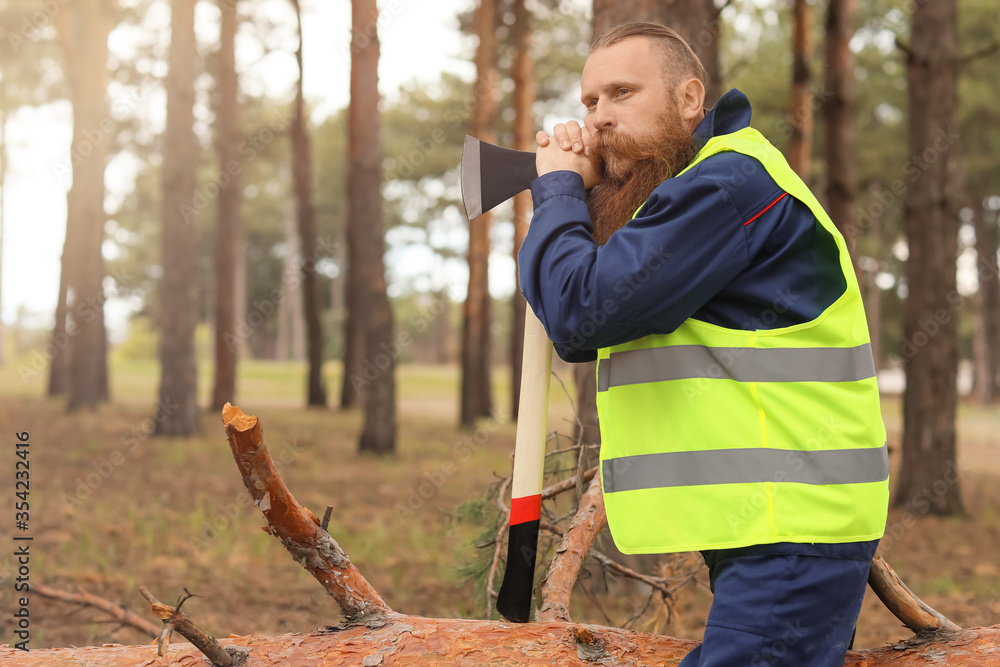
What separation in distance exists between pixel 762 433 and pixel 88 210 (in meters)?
15.5

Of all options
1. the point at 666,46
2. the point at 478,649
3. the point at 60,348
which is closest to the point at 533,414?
the point at 478,649

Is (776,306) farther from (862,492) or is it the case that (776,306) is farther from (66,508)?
(66,508)

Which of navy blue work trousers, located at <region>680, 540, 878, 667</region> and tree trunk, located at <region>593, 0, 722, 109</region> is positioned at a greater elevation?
tree trunk, located at <region>593, 0, 722, 109</region>

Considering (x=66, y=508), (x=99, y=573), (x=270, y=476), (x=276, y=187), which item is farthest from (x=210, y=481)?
(x=276, y=187)

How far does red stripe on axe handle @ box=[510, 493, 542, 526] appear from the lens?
1.91m

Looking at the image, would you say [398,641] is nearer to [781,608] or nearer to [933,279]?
[781,608]

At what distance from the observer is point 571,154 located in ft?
5.72

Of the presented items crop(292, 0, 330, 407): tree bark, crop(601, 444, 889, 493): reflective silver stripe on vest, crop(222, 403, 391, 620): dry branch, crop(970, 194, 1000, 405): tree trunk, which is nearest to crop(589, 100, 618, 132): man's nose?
crop(601, 444, 889, 493): reflective silver stripe on vest

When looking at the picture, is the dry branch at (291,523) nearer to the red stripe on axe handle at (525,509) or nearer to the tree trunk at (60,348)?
the red stripe on axe handle at (525,509)

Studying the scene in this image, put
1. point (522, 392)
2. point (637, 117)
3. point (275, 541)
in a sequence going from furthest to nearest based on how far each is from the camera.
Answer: point (275, 541) < point (522, 392) < point (637, 117)

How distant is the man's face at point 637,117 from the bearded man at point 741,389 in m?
0.15

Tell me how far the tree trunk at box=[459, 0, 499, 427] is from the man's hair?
11.9 meters

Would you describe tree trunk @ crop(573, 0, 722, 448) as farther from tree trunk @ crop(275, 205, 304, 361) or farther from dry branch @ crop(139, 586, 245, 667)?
tree trunk @ crop(275, 205, 304, 361)

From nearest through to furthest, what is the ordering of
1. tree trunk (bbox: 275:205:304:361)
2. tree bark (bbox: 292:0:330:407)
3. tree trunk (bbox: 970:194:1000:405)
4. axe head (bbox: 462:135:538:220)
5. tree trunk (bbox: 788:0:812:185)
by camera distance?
axe head (bbox: 462:135:538:220) → tree trunk (bbox: 788:0:812:185) → tree bark (bbox: 292:0:330:407) → tree trunk (bbox: 970:194:1000:405) → tree trunk (bbox: 275:205:304:361)
